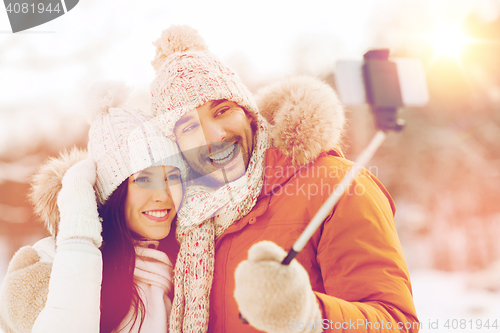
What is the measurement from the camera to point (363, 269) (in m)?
0.77

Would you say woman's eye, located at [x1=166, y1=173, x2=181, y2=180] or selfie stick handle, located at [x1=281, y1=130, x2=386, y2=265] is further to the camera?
woman's eye, located at [x1=166, y1=173, x2=181, y2=180]

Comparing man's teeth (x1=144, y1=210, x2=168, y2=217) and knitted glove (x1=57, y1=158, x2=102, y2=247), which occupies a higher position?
knitted glove (x1=57, y1=158, x2=102, y2=247)

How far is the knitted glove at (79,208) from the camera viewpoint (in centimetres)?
97

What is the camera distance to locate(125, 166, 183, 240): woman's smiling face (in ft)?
3.97

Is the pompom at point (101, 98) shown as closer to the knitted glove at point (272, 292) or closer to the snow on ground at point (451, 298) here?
the knitted glove at point (272, 292)

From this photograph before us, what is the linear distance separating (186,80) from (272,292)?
91 cm

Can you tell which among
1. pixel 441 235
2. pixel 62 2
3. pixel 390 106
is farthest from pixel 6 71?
pixel 441 235

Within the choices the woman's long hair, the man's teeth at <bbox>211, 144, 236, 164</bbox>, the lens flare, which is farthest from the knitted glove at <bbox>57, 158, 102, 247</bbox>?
the lens flare

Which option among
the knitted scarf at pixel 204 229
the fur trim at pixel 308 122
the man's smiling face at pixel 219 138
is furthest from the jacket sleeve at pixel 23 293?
the fur trim at pixel 308 122

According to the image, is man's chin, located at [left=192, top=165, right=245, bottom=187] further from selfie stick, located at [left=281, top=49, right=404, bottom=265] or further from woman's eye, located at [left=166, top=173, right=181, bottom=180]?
selfie stick, located at [left=281, top=49, right=404, bottom=265]

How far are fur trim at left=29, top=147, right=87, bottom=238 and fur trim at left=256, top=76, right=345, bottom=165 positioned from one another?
0.98 metres

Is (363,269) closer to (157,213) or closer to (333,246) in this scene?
(333,246)

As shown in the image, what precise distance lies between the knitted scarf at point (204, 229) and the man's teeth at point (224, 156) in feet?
0.30

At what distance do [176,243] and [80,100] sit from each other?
804 mm
